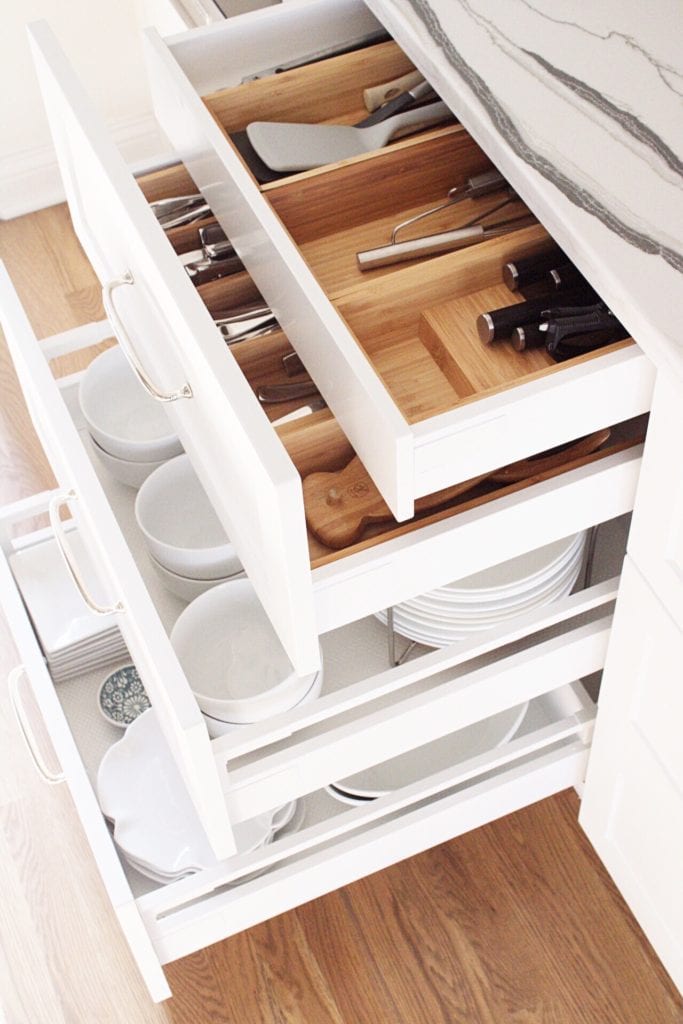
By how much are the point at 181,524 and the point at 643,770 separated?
569mm

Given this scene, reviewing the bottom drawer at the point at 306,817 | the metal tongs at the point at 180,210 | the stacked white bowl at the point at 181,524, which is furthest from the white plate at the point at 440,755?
the metal tongs at the point at 180,210

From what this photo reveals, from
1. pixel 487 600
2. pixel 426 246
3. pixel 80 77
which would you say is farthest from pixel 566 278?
pixel 80 77

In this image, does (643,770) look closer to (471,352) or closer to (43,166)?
(471,352)

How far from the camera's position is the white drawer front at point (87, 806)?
1129 mm

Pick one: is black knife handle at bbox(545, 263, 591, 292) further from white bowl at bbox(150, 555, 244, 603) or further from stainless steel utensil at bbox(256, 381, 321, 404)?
white bowl at bbox(150, 555, 244, 603)

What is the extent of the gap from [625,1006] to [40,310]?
4.96 ft

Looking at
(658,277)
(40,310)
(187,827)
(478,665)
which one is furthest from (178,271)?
(40,310)

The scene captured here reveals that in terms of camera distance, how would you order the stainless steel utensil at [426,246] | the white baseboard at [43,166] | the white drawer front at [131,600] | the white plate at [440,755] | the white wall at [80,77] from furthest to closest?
1. the white baseboard at [43,166]
2. the white wall at [80,77]
3. the white plate at [440,755]
4. the stainless steel utensil at [426,246]
5. the white drawer front at [131,600]

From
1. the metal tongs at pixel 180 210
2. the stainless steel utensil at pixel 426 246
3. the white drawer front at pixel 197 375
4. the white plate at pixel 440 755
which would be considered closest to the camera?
the white drawer front at pixel 197 375

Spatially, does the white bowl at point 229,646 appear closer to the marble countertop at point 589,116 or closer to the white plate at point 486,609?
the white plate at point 486,609

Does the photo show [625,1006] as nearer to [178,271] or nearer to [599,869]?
[599,869]

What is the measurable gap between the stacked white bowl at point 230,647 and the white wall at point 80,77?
48.7 inches

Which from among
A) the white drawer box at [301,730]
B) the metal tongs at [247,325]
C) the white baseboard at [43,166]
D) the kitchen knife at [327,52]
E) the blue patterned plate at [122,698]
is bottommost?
the white drawer box at [301,730]

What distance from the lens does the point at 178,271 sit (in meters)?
0.89
